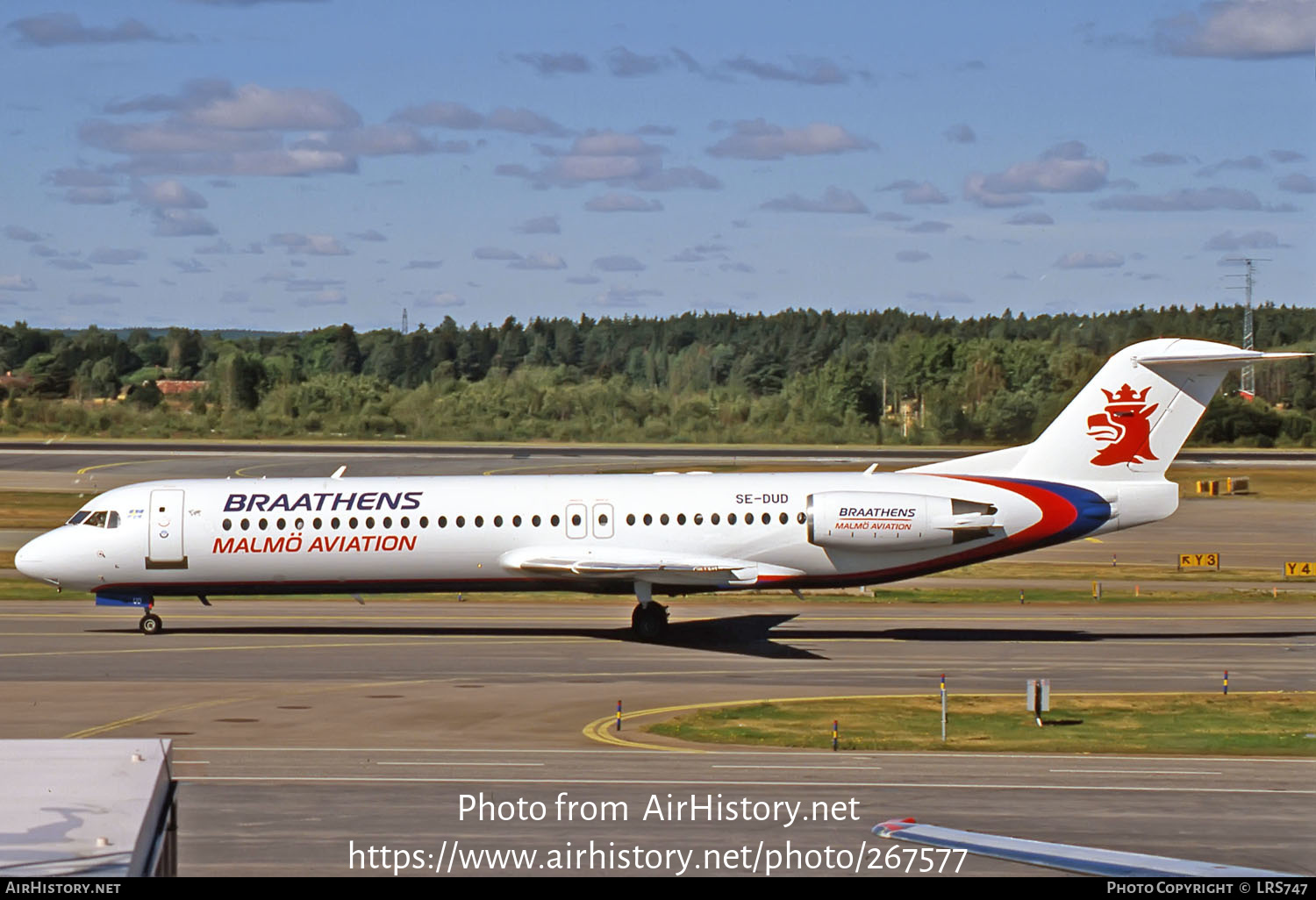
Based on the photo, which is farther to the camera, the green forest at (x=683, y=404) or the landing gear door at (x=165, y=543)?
the green forest at (x=683, y=404)

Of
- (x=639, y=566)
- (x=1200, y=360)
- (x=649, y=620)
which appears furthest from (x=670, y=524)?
(x=1200, y=360)

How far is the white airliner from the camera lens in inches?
1329

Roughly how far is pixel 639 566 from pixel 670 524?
1386mm

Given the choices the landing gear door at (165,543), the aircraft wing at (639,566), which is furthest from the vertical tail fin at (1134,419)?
the landing gear door at (165,543)

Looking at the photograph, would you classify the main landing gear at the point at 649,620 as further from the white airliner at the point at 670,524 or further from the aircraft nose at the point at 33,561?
the aircraft nose at the point at 33,561

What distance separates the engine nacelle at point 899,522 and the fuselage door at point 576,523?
5.18m

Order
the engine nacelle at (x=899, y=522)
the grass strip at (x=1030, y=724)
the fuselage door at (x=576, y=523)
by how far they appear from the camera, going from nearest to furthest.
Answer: the grass strip at (x=1030, y=724), the engine nacelle at (x=899, y=522), the fuselage door at (x=576, y=523)

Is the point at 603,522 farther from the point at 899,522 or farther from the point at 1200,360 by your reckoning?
the point at 1200,360

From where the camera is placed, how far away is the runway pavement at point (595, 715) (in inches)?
687

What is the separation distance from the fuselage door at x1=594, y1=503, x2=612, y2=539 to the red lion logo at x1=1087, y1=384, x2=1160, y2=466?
1111cm

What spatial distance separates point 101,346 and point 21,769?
621 feet

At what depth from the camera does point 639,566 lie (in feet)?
110
